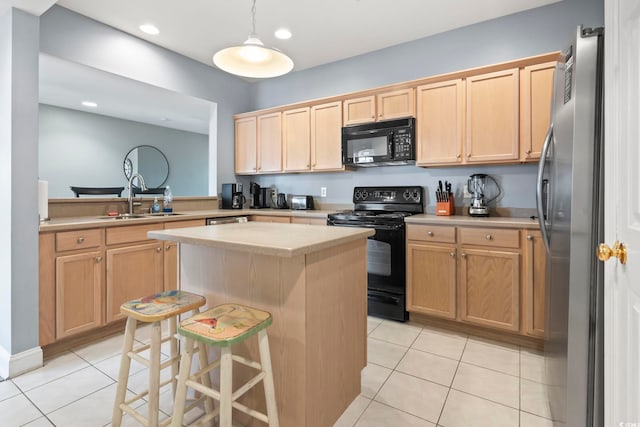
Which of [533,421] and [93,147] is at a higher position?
[93,147]

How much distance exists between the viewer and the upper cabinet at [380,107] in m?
3.16

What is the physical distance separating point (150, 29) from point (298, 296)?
3148 millimetres

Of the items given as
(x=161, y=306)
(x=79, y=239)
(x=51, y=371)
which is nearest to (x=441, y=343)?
(x=161, y=306)

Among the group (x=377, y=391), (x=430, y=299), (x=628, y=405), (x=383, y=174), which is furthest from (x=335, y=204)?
(x=628, y=405)

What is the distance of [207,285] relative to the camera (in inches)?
67.4

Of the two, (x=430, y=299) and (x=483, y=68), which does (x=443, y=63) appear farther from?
(x=430, y=299)

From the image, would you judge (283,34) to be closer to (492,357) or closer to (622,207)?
(622,207)

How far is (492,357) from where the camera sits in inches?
91.2

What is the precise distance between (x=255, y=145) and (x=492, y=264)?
3076 mm

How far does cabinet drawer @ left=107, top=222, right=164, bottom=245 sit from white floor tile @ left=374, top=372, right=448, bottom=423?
7.34 ft

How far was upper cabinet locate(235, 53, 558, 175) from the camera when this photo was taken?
260 centimetres

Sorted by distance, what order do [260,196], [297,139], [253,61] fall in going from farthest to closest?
1. [260,196]
2. [297,139]
3. [253,61]

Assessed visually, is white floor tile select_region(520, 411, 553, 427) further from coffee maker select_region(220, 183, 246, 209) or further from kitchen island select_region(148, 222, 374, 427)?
coffee maker select_region(220, 183, 246, 209)

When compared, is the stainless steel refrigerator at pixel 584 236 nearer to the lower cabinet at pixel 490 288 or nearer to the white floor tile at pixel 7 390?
the lower cabinet at pixel 490 288
